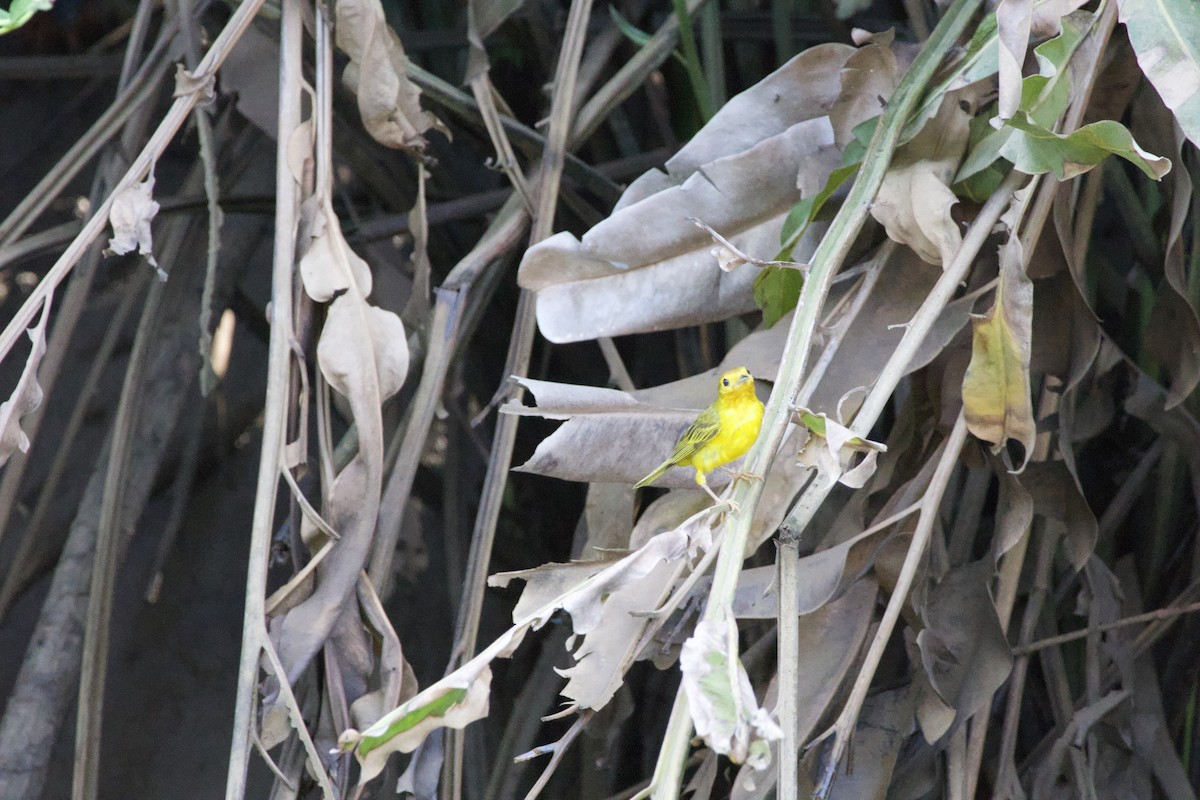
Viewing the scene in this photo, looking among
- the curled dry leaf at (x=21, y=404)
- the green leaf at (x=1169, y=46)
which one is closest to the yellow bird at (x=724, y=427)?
the green leaf at (x=1169, y=46)

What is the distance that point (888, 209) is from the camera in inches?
45.1

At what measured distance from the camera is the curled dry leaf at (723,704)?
633 mm

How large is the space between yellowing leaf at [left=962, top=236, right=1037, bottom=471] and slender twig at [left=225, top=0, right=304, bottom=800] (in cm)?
61

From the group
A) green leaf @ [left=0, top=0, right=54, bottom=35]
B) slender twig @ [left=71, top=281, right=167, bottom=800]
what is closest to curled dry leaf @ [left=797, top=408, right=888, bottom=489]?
green leaf @ [left=0, top=0, right=54, bottom=35]

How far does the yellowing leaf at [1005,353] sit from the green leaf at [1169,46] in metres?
0.19

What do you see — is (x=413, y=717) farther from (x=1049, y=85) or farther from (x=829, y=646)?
(x=1049, y=85)

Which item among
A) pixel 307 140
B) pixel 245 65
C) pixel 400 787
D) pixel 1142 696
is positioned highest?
pixel 245 65

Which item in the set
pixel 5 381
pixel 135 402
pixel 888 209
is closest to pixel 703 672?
pixel 888 209

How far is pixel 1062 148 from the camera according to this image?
3.10 ft

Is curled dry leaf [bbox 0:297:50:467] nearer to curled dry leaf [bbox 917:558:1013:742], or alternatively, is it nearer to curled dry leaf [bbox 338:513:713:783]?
curled dry leaf [bbox 338:513:713:783]

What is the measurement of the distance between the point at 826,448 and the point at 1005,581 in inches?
21.5

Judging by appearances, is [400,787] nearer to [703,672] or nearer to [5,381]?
[703,672]

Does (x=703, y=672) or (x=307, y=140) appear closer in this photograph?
(x=703, y=672)

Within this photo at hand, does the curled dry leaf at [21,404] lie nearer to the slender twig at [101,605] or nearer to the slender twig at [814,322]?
the slender twig at [101,605]
